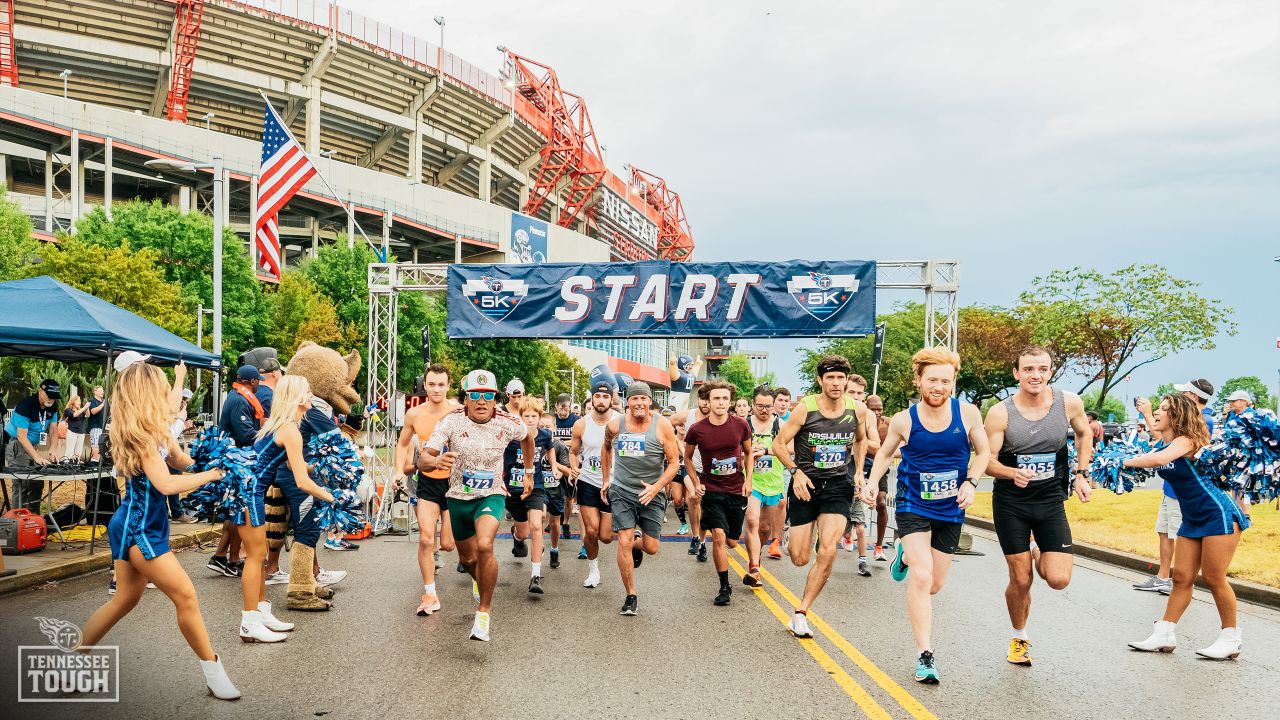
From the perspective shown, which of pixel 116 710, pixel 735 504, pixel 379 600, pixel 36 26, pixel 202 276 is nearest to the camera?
pixel 116 710

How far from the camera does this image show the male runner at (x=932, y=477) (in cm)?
575

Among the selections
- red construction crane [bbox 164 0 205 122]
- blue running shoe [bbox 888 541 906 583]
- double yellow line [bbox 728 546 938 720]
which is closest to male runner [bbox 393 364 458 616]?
double yellow line [bbox 728 546 938 720]

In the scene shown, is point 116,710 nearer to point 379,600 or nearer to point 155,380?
point 155,380

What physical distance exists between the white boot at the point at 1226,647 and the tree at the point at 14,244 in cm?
3311

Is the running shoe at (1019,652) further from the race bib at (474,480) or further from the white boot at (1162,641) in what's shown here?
the race bib at (474,480)

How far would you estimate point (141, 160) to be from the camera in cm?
4681

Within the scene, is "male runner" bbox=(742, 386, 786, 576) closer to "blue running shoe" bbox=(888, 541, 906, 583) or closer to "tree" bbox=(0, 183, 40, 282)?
"blue running shoe" bbox=(888, 541, 906, 583)

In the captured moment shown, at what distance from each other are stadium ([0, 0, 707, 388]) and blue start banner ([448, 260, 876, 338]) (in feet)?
69.9

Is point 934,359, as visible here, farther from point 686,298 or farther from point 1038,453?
point 686,298

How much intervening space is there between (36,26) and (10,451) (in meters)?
43.9

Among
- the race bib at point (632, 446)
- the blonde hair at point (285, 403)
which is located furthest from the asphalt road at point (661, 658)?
the blonde hair at point (285, 403)

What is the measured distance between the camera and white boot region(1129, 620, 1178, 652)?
6520 mm

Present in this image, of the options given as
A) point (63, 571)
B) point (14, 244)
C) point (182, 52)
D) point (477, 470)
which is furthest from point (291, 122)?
point (477, 470)

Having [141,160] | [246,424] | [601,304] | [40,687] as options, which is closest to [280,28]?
[141,160]
